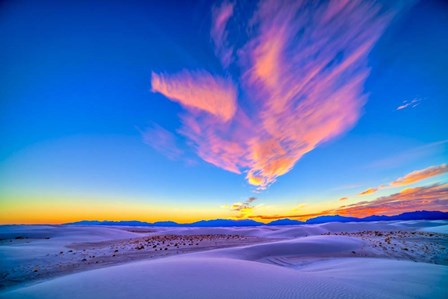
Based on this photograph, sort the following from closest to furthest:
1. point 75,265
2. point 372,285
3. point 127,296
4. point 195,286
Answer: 1. point 127,296
2. point 195,286
3. point 372,285
4. point 75,265

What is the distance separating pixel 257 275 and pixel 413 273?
6042 millimetres

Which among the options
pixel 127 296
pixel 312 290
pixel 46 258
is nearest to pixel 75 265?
pixel 46 258

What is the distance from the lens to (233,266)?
25.3 ft

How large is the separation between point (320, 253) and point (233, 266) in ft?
29.0

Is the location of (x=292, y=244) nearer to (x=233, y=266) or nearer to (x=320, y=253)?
(x=320, y=253)

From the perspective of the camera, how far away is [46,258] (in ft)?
38.5

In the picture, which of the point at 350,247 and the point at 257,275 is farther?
the point at 350,247

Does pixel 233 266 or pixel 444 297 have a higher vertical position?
pixel 233 266

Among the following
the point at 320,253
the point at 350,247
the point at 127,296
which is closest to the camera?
the point at 127,296

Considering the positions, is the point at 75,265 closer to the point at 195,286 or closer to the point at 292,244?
the point at 195,286

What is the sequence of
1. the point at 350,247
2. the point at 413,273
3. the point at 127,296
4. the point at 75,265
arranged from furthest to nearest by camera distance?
the point at 350,247, the point at 75,265, the point at 413,273, the point at 127,296

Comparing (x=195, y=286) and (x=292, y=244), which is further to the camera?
(x=292, y=244)

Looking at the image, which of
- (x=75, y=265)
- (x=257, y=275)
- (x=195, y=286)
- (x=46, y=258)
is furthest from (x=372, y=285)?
(x=46, y=258)

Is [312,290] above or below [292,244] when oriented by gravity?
below
